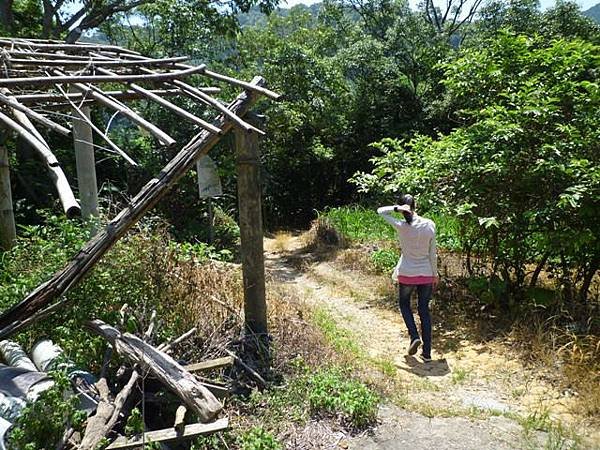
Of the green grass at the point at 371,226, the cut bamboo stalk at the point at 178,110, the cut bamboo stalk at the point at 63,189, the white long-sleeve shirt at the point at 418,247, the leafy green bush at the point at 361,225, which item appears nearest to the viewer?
the cut bamboo stalk at the point at 63,189

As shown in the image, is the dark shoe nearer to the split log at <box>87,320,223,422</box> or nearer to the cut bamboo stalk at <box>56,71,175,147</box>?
the split log at <box>87,320,223,422</box>

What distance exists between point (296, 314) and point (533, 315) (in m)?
2.70

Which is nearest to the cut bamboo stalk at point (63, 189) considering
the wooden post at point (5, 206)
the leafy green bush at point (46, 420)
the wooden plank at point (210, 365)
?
the leafy green bush at point (46, 420)

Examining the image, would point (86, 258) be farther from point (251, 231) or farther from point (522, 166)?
point (522, 166)

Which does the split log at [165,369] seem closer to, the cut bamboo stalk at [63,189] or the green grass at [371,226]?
the cut bamboo stalk at [63,189]

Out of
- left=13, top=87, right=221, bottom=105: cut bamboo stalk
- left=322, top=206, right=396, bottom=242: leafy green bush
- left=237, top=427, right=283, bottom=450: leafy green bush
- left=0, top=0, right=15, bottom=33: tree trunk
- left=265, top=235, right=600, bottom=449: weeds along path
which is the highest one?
left=0, top=0, right=15, bottom=33: tree trunk

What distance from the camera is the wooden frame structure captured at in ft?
12.2

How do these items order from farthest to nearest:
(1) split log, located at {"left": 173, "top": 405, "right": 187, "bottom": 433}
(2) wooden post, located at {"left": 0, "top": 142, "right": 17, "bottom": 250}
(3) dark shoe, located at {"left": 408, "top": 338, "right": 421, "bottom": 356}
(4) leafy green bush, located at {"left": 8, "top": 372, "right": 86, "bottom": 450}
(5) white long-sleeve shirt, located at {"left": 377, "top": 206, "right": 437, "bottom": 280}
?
(2) wooden post, located at {"left": 0, "top": 142, "right": 17, "bottom": 250} → (3) dark shoe, located at {"left": 408, "top": 338, "right": 421, "bottom": 356} → (5) white long-sleeve shirt, located at {"left": 377, "top": 206, "right": 437, "bottom": 280} → (1) split log, located at {"left": 173, "top": 405, "right": 187, "bottom": 433} → (4) leafy green bush, located at {"left": 8, "top": 372, "right": 86, "bottom": 450}

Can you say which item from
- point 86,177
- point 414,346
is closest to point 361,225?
point 414,346

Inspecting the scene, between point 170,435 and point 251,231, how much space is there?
1986 mm

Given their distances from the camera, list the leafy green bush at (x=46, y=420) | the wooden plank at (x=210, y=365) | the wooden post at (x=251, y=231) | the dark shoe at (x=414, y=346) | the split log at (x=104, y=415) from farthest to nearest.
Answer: the dark shoe at (x=414, y=346) < the wooden post at (x=251, y=231) < the wooden plank at (x=210, y=365) < the split log at (x=104, y=415) < the leafy green bush at (x=46, y=420)

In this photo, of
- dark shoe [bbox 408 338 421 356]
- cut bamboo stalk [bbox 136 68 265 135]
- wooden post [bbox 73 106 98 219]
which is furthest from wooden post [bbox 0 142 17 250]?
dark shoe [bbox 408 338 421 356]

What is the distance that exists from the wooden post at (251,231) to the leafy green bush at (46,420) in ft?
6.37

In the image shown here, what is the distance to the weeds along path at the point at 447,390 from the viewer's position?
4.02 meters
